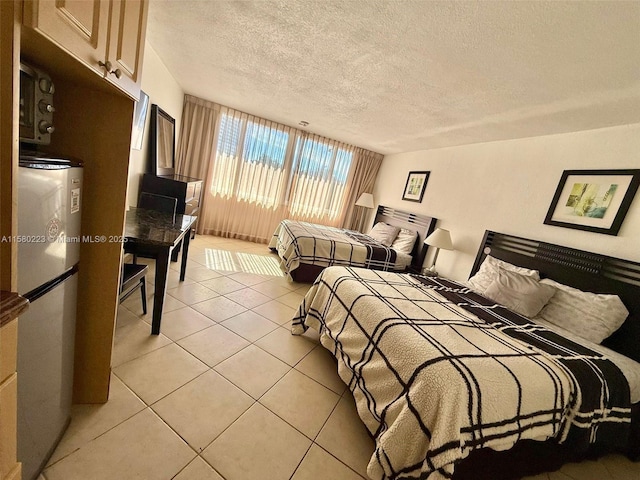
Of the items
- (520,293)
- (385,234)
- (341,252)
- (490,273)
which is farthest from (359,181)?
(520,293)

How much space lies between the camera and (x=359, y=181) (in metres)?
5.41

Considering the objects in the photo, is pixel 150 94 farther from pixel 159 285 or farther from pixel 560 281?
pixel 560 281

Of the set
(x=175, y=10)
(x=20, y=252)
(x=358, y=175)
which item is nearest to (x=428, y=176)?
(x=358, y=175)

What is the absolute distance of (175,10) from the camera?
6.07 feet

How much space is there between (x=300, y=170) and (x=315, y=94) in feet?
7.26

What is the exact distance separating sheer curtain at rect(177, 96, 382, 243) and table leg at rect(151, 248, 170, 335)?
10.2ft

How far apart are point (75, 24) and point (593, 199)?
3.41 m

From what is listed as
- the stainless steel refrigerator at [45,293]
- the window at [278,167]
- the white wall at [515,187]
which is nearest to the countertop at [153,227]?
the stainless steel refrigerator at [45,293]

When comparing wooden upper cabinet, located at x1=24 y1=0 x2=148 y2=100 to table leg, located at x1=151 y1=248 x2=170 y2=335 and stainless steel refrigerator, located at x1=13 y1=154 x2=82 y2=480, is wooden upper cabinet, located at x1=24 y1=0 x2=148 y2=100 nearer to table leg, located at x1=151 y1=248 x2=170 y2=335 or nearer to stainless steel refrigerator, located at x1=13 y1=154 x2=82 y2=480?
stainless steel refrigerator, located at x1=13 y1=154 x2=82 y2=480

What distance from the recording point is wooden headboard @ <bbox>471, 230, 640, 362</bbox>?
1.83 meters

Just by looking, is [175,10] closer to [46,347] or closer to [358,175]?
[46,347]

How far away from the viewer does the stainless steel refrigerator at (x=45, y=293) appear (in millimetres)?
730

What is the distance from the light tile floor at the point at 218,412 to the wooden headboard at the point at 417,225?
2360 mm

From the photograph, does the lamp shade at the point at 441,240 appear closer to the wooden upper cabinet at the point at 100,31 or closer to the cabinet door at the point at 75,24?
the wooden upper cabinet at the point at 100,31
